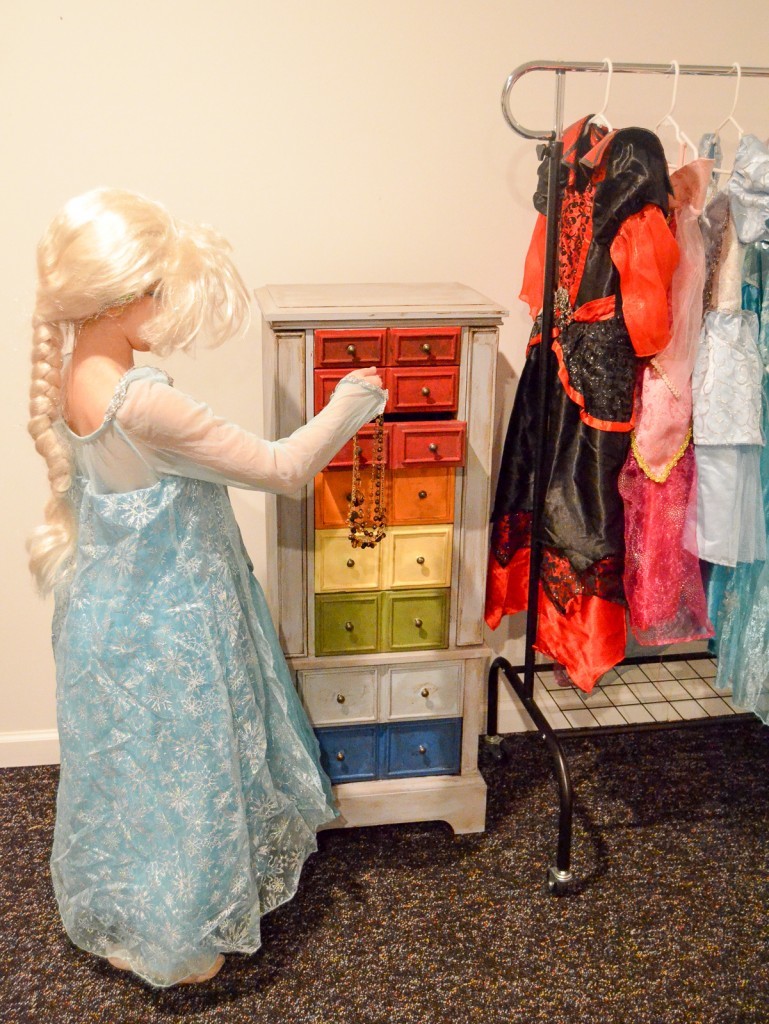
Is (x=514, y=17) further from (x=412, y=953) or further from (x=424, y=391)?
(x=412, y=953)

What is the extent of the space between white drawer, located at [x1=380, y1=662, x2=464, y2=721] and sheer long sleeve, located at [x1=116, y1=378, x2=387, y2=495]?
66 cm

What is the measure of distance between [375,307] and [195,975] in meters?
1.43

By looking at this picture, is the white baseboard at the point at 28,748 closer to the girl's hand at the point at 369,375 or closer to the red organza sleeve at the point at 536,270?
the girl's hand at the point at 369,375

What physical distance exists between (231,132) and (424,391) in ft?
2.68

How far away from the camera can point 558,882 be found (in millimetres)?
2338

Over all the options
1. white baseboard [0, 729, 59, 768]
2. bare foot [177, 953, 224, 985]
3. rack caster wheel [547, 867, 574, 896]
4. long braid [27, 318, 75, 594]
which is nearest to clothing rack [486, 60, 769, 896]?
rack caster wheel [547, 867, 574, 896]

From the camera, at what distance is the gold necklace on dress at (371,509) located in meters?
2.16

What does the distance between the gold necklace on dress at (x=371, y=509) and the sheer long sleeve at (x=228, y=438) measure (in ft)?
0.53

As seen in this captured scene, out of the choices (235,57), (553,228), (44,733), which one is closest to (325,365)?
(553,228)

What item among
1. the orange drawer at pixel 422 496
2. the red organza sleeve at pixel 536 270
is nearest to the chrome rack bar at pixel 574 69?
the red organza sleeve at pixel 536 270

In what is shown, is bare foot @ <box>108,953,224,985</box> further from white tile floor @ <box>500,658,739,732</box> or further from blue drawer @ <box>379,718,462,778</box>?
white tile floor @ <box>500,658,739,732</box>

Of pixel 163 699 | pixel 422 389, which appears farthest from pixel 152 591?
pixel 422 389

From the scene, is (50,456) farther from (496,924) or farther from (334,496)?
(496,924)

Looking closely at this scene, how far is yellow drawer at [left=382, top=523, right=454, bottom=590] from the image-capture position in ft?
7.46
